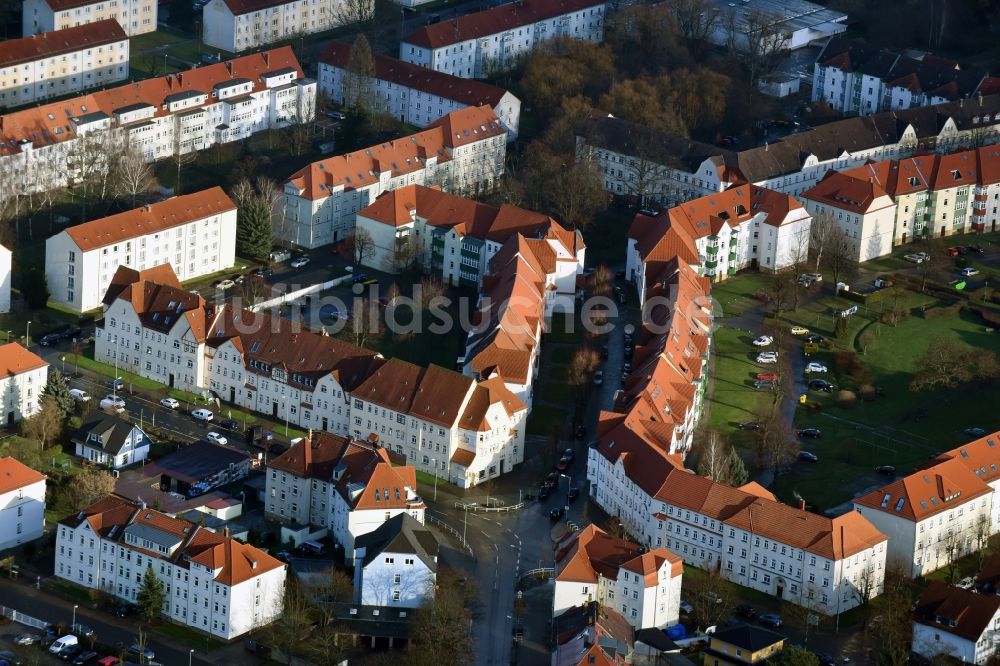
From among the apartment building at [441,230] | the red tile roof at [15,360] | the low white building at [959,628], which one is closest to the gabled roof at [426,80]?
the apartment building at [441,230]

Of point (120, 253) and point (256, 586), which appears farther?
point (120, 253)

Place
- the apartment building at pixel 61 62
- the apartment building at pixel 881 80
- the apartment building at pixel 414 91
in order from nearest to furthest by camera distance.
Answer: the apartment building at pixel 61 62, the apartment building at pixel 414 91, the apartment building at pixel 881 80

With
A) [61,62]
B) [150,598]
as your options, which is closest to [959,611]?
[150,598]

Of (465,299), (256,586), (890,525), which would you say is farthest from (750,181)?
(256,586)

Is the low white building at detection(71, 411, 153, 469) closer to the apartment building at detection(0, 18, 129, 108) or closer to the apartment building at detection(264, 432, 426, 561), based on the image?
the apartment building at detection(264, 432, 426, 561)

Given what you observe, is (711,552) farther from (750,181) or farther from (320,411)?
(750,181)

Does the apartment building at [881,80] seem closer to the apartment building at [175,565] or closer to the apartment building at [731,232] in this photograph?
the apartment building at [731,232]

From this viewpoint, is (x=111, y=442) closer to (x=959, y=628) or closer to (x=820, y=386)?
(x=820, y=386)
